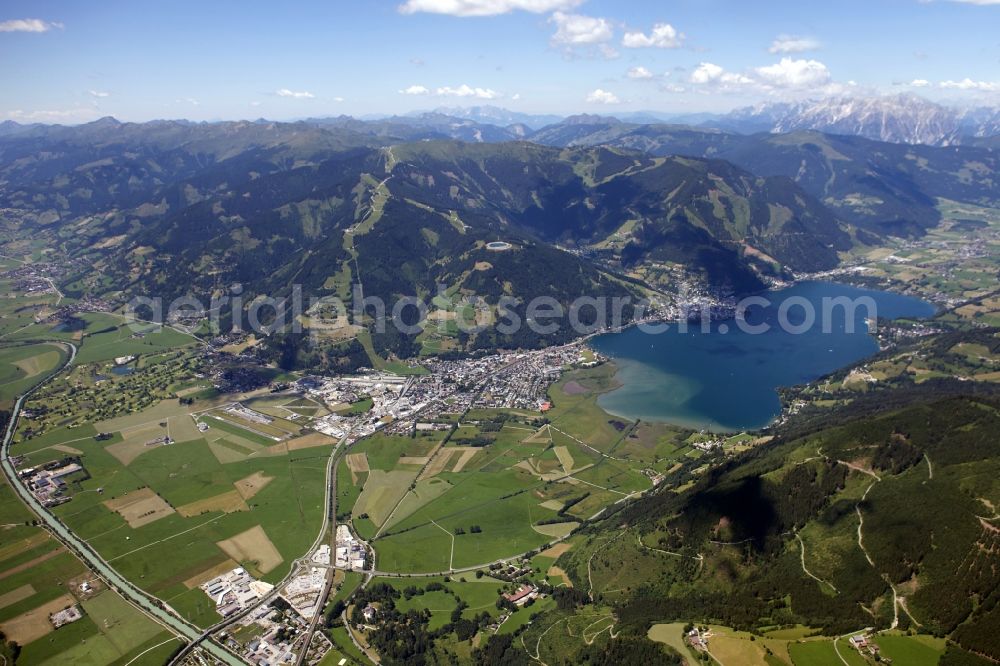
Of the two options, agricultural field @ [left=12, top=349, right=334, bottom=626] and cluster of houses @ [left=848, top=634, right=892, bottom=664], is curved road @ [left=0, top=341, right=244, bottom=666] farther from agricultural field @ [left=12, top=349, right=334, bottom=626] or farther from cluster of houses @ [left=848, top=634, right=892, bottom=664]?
cluster of houses @ [left=848, top=634, right=892, bottom=664]

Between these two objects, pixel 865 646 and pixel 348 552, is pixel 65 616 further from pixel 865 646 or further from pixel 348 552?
pixel 865 646

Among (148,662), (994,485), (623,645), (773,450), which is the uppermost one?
(994,485)

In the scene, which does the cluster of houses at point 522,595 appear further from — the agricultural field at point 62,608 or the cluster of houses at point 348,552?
the agricultural field at point 62,608

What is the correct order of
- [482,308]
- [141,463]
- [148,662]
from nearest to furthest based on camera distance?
[148,662] → [141,463] → [482,308]

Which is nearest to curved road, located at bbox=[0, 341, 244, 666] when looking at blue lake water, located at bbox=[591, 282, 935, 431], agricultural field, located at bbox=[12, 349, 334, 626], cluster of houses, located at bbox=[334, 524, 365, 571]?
agricultural field, located at bbox=[12, 349, 334, 626]

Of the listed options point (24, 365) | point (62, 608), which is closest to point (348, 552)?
point (62, 608)

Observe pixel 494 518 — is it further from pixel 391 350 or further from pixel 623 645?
pixel 391 350

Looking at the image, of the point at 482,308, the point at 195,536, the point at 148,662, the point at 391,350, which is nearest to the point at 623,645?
the point at 148,662
